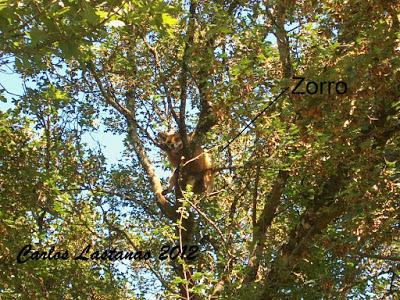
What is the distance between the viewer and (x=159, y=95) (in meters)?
9.75

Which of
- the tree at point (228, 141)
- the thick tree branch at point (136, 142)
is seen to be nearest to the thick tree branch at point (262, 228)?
the tree at point (228, 141)

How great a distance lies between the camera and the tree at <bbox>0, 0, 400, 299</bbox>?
5750 millimetres

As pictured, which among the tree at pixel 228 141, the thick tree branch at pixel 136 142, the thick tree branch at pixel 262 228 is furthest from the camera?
the thick tree branch at pixel 136 142

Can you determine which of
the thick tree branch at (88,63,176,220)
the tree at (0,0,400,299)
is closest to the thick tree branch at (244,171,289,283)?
the tree at (0,0,400,299)

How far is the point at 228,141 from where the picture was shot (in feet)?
25.5

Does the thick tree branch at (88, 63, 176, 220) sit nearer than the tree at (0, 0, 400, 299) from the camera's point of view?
No

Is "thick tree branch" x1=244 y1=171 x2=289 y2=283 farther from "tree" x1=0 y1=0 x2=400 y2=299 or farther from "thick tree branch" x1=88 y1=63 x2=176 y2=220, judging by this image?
"thick tree branch" x1=88 y1=63 x2=176 y2=220

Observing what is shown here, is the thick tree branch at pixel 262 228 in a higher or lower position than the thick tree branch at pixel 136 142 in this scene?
lower

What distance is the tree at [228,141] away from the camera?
5750 mm

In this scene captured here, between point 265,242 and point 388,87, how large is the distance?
335cm

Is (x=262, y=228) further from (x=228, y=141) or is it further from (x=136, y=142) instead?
(x=136, y=142)

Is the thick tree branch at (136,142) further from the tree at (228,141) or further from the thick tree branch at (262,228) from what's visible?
the thick tree branch at (262,228)

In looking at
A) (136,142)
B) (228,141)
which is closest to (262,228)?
(228,141)

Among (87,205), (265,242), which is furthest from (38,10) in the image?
(87,205)
